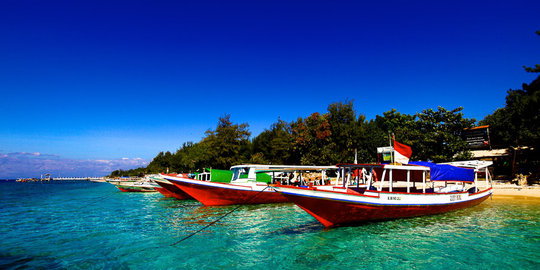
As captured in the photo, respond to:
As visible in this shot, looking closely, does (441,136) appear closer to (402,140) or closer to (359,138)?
(402,140)

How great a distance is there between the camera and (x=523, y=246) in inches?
416

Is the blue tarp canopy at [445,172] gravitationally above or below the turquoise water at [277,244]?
above

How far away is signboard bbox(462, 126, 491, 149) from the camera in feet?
139

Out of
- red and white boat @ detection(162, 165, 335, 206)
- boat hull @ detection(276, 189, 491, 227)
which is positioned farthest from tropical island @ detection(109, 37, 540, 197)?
boat hull @ detection(276, 189, 491, 227)

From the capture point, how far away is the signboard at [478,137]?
42.3 metres

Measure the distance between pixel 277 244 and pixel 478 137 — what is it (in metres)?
47.2

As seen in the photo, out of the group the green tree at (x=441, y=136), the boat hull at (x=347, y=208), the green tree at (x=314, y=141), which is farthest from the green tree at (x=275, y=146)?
the boat hull at (x=347, y=208)

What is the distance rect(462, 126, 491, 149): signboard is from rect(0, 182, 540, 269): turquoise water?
3054 cm

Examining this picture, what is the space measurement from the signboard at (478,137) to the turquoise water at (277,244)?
100ft

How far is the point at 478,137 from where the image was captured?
43531mm

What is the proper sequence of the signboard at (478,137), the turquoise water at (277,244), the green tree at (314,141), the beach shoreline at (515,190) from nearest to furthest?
the turquoise water at (277,244)
the beach shoreline at (515,190)
the green tree at (314,141)
the signboard at (478,137)

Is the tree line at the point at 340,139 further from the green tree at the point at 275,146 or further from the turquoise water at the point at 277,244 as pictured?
the turquoise water at the point at 277,244

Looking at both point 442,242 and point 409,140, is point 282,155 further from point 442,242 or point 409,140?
point 442,242

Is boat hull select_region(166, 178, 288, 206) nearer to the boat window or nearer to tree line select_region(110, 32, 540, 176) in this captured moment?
the boat window
